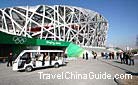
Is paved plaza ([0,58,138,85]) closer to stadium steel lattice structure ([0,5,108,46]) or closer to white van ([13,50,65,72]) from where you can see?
white van ([13,50,65,72])

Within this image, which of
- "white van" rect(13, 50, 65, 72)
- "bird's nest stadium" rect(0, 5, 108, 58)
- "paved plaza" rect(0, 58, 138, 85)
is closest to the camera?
"paved plaza" rect(0, 58, 138, 85)

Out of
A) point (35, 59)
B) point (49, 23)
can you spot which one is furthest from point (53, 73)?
point (49, 23)

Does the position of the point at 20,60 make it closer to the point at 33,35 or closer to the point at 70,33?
the point at 33,35

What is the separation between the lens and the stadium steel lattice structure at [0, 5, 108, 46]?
54.3m

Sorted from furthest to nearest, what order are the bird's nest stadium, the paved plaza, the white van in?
the bird's nest stadium, the white van, the paved plaza

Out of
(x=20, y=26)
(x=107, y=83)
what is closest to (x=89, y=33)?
(x=20, y=26)

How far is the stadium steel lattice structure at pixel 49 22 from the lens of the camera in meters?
54.3

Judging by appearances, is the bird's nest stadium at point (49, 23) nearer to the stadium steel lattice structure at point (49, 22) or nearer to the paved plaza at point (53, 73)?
the stadium steel lattice structure at point (49, 22)

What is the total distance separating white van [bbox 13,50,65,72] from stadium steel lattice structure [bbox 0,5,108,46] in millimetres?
36813

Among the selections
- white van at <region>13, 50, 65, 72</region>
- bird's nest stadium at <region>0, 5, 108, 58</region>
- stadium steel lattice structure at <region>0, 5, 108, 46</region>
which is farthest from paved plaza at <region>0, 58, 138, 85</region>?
stadium steel lattice structure at <region>0, 5, 108, 46</region>

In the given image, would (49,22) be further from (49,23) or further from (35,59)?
(35,59)

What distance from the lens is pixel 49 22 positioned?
190 feet

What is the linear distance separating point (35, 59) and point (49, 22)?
43245 millimetres

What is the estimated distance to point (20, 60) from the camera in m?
14.3
